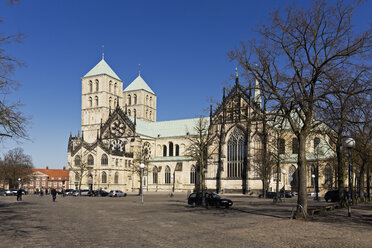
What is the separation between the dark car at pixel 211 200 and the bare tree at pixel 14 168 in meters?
79.6

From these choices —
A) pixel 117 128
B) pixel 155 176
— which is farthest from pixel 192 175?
pixel 117 128

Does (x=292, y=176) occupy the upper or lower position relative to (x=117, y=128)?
lower

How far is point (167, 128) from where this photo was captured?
100 metres

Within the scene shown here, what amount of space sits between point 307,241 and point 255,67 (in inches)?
478

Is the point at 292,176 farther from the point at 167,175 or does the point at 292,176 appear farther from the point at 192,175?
the point at 167,175

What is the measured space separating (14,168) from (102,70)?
3702 cm

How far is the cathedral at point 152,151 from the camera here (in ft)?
230

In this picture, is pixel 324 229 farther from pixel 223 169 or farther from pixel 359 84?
pixel 223 169

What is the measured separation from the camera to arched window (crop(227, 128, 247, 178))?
73.9m

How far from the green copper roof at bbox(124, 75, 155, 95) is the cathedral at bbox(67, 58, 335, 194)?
0.46 metres

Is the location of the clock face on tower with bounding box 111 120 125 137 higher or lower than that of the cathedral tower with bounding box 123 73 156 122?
lower

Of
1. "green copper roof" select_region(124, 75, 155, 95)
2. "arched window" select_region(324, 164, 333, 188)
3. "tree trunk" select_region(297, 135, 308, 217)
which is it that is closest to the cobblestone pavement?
"tree trunk" select_region(297, 135, 308, 217)

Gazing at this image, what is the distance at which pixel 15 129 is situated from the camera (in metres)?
20.5

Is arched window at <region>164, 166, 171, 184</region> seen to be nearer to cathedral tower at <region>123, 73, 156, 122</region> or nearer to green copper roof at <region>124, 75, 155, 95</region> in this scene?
cathedral tower at <region>123, 73, 156, 122</region>
